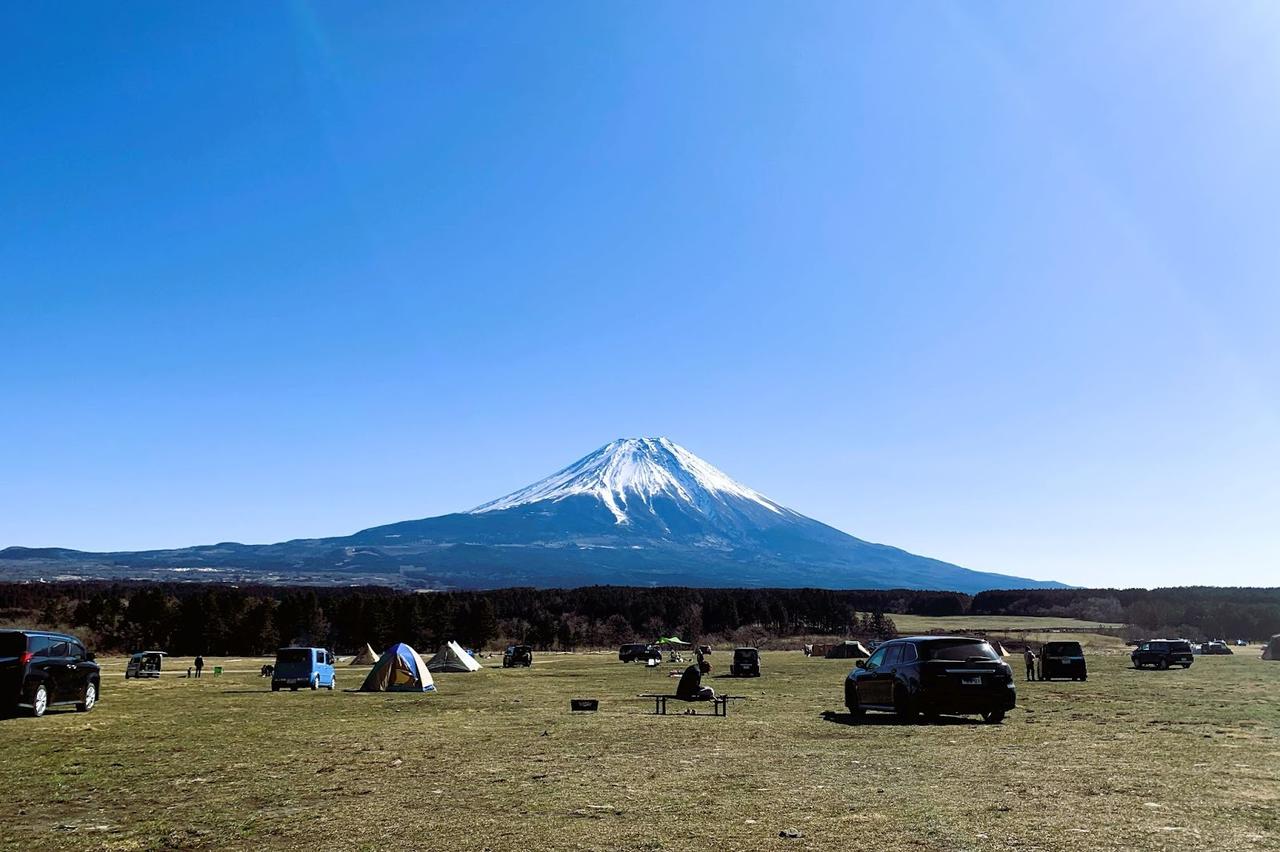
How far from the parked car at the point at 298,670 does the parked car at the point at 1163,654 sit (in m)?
46.5

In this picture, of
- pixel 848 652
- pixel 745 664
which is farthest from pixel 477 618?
pixel 745 664

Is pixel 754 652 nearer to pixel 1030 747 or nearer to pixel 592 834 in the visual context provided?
pixel 1030 747

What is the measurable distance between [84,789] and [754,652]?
144 feet

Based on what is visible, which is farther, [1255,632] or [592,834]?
[1255,632]

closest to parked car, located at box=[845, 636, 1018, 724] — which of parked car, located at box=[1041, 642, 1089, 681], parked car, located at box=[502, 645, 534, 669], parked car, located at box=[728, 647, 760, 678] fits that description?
parked car, located at box=[1041, 642, 1089, 681]

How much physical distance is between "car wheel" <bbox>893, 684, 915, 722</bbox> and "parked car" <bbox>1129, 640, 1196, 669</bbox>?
4442cm

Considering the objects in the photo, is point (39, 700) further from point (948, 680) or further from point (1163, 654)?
point (1163, 654)

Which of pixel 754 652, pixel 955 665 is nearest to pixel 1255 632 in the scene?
pixel 754 652

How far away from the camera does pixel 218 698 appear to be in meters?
34.5

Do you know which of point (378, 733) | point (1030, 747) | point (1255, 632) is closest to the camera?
point (1030, 747)

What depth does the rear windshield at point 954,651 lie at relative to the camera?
20.7m

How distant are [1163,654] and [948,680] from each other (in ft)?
150

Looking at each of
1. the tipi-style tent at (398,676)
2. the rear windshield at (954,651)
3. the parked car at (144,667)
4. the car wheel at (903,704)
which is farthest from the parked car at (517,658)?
the rear windshield at (954,651)

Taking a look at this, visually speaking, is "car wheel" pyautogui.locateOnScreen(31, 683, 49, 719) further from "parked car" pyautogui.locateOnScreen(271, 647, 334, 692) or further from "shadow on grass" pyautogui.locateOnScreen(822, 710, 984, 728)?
"shadow on grass" pyautogui.locateOnScreen(822, 710, 984, 728)
